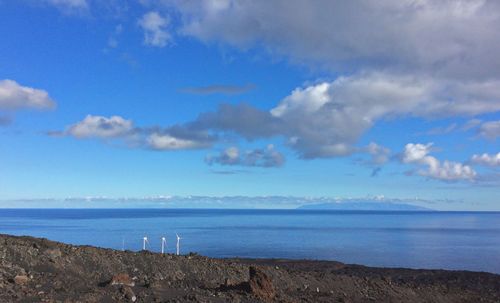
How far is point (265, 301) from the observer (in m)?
15.8

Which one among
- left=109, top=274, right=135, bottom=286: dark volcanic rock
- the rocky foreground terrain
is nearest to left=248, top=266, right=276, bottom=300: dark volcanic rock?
the rocky foreground terrain

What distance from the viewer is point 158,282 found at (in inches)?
688

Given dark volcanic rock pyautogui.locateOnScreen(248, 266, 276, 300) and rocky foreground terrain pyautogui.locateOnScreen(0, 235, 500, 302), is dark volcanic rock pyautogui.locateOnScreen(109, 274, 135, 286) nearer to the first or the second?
rocky foreground terrain pyautogui.locateOnScreen(0, 235, 500, 302)

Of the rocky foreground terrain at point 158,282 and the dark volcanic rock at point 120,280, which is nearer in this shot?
the rocky foreground terrain at point 158,282

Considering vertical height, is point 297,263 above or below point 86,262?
below

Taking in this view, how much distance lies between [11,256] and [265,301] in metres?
9.51

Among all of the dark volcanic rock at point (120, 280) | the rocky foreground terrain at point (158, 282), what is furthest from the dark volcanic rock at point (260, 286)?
the dark volcanic rock at point (120, 280)

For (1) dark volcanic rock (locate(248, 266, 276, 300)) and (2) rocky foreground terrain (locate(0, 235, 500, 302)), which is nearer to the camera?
(2) rocky foreground terrain (locate(0, 235, 500, 302))

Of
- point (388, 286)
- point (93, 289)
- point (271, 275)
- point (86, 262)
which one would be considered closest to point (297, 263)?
point (388, 286)

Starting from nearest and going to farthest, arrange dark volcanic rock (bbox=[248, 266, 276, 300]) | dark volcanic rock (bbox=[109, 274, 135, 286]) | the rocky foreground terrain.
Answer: the rocky foreground terrain
dark volcanic rock (bbox=[248, 266, 276, 300])
dark volcanic rock (bbox=[109, 274, 135, 286])

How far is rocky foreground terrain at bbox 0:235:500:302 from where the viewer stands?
1501cm

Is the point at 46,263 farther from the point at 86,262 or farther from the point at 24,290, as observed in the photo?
the point at 24,290

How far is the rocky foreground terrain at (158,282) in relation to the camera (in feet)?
49.2

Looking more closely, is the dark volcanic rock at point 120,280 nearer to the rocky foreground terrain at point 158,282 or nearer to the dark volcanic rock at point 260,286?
the rocky foreground terrain at point 158,282
